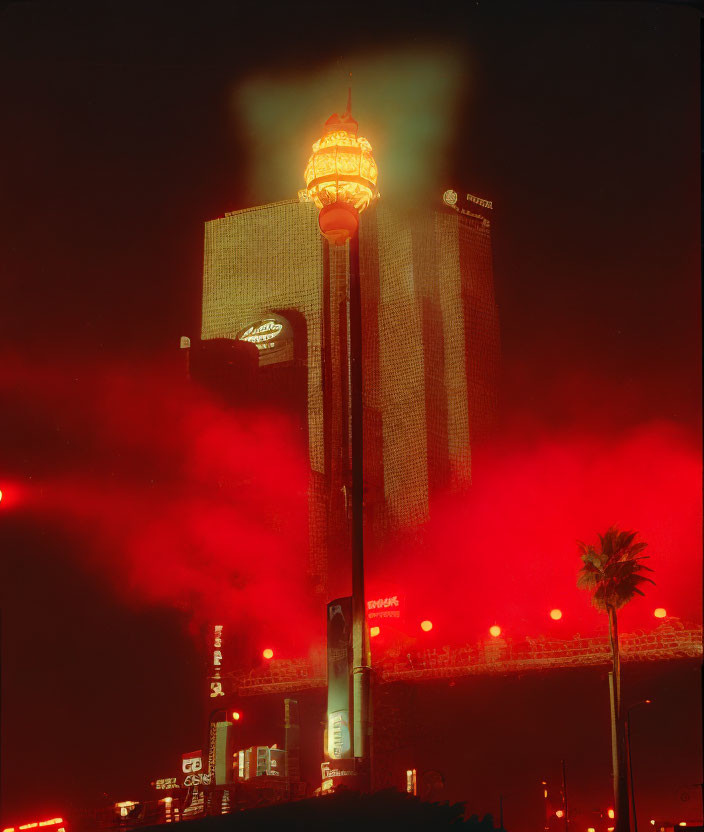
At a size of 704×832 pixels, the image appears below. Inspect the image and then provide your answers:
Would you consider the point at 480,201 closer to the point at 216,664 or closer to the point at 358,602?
the point at 216,664

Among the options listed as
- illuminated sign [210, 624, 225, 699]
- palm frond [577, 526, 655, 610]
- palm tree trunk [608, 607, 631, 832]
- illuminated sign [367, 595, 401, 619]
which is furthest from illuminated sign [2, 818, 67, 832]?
illuminated sign [367, 595, 401, 619]

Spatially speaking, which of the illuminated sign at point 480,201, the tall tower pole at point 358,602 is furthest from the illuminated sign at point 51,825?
the illuminated sign at point 480,201

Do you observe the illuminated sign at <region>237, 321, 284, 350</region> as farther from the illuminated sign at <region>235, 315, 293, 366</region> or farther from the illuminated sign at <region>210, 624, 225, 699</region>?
the illuminated sign at <region>210, 624, 225, 699</region>

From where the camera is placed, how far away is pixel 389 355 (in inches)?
2709

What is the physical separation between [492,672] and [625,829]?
2017cm

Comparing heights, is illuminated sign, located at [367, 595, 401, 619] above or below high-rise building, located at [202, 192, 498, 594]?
below

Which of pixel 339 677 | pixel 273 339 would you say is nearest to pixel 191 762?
pixel 273 339

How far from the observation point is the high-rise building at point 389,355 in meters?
66.4

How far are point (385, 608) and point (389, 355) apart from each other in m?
19.6

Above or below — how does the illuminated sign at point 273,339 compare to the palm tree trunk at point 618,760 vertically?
above

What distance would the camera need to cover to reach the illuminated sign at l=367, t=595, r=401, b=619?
6166 cm

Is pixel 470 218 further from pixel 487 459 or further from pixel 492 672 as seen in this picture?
pixel 492 672

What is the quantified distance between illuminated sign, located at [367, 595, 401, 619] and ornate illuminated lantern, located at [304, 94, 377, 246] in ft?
152

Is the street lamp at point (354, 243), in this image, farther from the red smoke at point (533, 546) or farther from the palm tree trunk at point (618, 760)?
the red smoke at point (533, 546)
